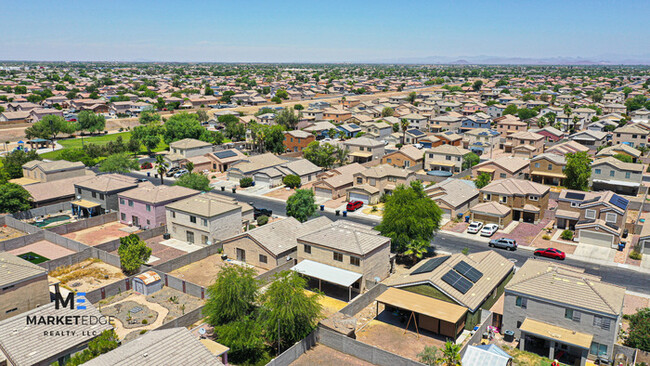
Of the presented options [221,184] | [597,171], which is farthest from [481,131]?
[221,184]

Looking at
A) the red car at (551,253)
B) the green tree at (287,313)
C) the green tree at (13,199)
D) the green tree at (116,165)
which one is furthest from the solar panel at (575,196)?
the green tree at (13,199)

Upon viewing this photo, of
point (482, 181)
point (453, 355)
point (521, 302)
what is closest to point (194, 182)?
point (482, 181)

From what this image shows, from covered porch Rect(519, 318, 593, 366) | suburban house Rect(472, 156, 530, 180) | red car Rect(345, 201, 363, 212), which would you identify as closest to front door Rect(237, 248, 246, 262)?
red car Rect(345, 201, 363, 212)

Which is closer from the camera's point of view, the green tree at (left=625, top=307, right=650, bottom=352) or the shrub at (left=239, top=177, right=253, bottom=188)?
the green tree at (left=625, top=307, right=650, bottom=352)

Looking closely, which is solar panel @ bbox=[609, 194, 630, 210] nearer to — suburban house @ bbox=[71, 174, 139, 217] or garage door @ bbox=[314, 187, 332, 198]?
garage door @ bbox=[314, 187, 332, 198]

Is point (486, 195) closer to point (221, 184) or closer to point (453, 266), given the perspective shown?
point (453, 266)

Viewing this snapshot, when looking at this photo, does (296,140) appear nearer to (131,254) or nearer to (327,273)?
(131,254)
